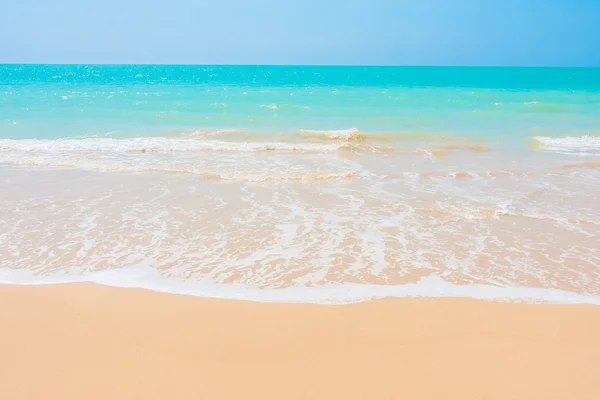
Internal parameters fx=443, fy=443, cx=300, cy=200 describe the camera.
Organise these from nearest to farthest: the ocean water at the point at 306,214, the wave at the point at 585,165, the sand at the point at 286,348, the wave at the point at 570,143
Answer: the sand at the point at 286,348
the ocean water at the point at 306,214
the wave at the point at 585,165
the wave at the point at 570,143

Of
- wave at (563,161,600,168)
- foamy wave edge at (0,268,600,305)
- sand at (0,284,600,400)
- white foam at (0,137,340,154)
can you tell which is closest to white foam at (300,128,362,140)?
white foam at (0,137,340,154)

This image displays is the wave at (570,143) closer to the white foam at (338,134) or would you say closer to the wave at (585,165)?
the wave at (585,165)

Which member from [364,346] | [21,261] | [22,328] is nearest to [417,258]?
[364,346]

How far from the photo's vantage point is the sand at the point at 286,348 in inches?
125

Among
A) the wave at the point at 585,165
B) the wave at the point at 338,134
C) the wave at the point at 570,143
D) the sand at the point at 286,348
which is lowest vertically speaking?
the wave at the point at 570,143

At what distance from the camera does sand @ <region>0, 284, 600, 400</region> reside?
317 cm

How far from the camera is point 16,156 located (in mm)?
12664

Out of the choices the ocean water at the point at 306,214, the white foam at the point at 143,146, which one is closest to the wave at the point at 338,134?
the ocean water at the point at 306,214

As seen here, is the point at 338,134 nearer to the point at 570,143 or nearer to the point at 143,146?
the point at 143,146

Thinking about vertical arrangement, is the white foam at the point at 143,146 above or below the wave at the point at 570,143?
above

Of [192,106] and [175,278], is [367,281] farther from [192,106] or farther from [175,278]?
[192,106]

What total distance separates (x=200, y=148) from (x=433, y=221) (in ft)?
31.0

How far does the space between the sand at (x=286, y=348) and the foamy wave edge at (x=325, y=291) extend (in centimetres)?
15

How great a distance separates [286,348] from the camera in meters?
3.66
